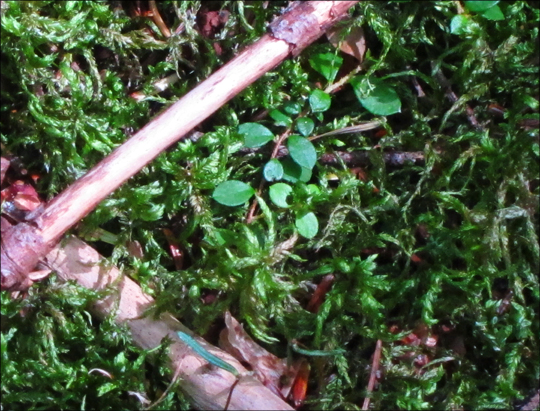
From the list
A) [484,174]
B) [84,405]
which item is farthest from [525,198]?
[84,405]

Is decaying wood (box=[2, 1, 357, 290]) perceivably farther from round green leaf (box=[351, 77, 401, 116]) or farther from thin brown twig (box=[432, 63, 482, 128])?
thin brown twig (box=[432, 63, 482, 128])

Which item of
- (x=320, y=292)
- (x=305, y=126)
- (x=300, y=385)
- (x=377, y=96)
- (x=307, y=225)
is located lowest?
(x=300, y=385)

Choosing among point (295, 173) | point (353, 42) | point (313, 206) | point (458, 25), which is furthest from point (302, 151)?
point (458, 25)

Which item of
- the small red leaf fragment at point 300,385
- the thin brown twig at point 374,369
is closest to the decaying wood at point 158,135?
the small red leaf fragment at point 300,385

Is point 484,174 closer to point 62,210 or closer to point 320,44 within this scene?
point 320,44

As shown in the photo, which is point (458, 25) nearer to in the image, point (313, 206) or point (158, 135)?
point (313, 206)

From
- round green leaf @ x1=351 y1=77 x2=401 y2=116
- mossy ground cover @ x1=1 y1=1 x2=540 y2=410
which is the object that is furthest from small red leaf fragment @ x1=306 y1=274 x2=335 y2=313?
round green leaf @ x1=351 y1=77 x2=401 y2=116

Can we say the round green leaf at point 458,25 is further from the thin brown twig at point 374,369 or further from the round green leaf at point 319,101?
the thin brown twig at point 374,369
